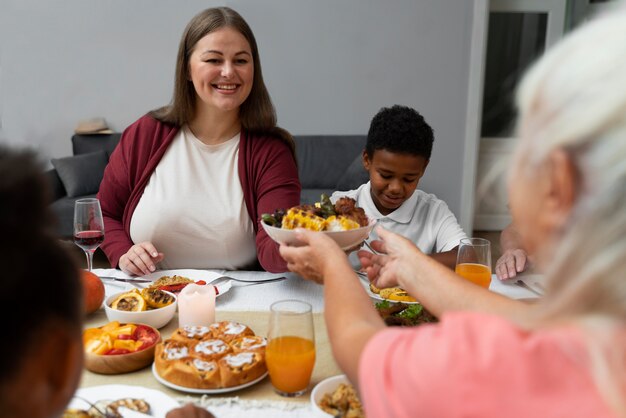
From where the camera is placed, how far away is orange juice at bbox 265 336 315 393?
1060mm

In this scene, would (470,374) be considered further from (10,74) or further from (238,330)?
(10,74)

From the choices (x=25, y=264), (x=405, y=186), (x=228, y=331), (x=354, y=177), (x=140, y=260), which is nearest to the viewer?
(x=25, y=264)

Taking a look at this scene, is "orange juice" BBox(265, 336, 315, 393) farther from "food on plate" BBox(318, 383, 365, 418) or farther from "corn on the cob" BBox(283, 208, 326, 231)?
"corn on the cob" BBox(283, 208, 326, 231)

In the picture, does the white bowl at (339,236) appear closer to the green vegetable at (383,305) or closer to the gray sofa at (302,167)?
the green vegetable at (383,305)

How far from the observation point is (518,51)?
5.52 m

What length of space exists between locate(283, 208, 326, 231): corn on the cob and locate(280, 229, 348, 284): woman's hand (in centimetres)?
9

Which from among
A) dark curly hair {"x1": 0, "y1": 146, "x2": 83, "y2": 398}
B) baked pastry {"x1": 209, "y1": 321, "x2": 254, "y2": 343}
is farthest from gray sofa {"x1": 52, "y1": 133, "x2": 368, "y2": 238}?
dark curly hair {"x1": 0, "y1": 146, "x2": 83, "y2": 398}

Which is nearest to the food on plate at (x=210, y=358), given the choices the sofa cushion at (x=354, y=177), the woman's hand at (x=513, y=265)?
the woman's hand at (x=513, y=265)

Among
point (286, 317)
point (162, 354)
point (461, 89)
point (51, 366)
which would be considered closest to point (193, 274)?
point (162, 354)

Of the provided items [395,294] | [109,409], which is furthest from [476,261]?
[109,409]

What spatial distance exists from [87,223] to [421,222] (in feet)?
4.03

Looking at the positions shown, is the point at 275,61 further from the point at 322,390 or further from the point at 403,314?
the point at 322,390

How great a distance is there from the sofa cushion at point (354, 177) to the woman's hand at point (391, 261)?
295 centimetres

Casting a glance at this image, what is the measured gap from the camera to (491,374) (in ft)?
1.92
